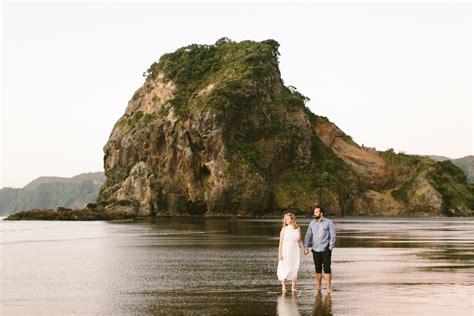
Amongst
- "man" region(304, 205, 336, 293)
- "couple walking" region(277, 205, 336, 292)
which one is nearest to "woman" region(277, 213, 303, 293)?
"couple walking" region(277, 205, 336, 292)

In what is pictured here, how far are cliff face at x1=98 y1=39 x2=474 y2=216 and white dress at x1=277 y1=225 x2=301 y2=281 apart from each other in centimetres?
11944

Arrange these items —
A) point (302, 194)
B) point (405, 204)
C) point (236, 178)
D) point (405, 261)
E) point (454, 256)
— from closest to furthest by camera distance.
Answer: point (405, 261)
point (454, 256)
point (236, 178)
point (302, 194)
point (405, 204)

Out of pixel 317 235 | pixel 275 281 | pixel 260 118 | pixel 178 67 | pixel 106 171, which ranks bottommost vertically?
pixel 275 281

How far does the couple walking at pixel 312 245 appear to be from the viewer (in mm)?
18953

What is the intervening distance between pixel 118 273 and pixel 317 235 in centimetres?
909

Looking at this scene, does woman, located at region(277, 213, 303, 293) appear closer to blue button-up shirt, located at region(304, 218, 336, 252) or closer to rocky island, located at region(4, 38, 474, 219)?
blue button-up shirt, located at region(304, 218, 336, 252)

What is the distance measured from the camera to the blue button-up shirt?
62.1ft

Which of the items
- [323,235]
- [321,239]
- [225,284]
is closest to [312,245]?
[321,239]

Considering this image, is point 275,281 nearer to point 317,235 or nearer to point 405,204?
point 317,235

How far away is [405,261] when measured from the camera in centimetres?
2916

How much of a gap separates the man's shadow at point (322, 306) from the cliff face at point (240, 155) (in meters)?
121

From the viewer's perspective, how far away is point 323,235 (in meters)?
19.1

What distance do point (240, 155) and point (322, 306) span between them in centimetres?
13082

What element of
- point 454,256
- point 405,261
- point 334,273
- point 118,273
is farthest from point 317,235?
point 454,256
